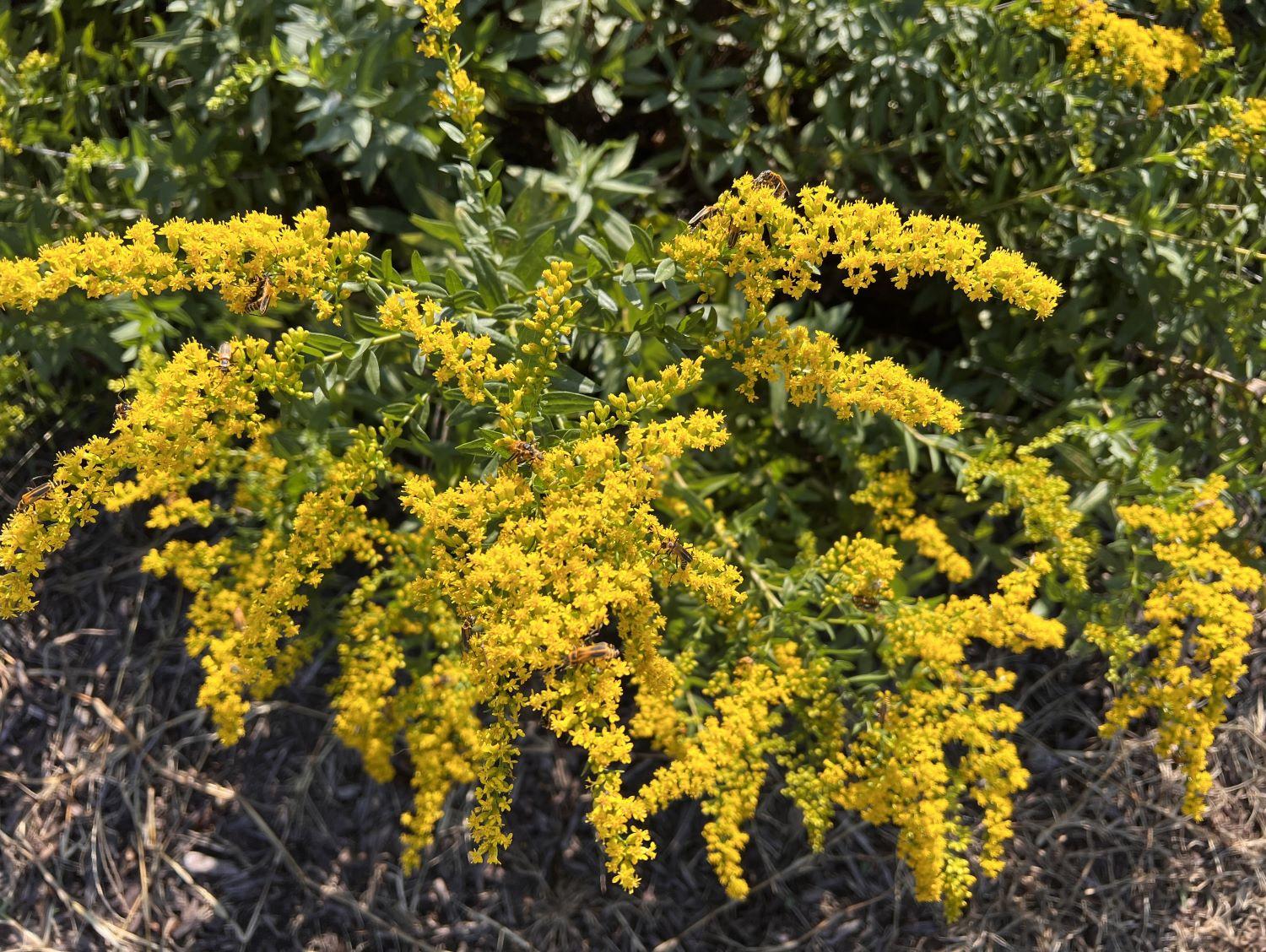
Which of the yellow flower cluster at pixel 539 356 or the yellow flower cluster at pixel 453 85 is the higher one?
the yellow flower cluster at pixel 453 85

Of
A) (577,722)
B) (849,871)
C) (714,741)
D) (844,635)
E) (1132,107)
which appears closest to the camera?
(577,722)

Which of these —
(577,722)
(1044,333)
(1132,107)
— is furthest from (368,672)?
(1132,107)

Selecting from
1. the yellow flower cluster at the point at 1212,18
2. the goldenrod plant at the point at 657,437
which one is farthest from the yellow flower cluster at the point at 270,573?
the yellow flower cluster at the point at 1212,18

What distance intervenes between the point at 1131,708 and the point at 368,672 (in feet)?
10.6

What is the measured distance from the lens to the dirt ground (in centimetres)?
455

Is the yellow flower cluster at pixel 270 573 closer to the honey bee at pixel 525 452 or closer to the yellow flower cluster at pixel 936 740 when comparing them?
the honey bee at pixel 525 452

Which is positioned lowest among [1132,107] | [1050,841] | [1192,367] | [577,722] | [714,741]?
[1050,841]

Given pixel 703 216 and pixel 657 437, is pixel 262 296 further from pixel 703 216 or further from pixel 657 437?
pixel 703 216

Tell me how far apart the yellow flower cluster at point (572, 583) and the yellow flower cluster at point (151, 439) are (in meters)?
0.59

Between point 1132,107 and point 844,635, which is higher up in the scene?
point 1132,107

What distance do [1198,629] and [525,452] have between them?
2.76 metres

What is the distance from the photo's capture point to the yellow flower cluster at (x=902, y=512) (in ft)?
12.2

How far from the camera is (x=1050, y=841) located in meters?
4.65

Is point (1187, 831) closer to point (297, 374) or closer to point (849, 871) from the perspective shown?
point (849, 871)
